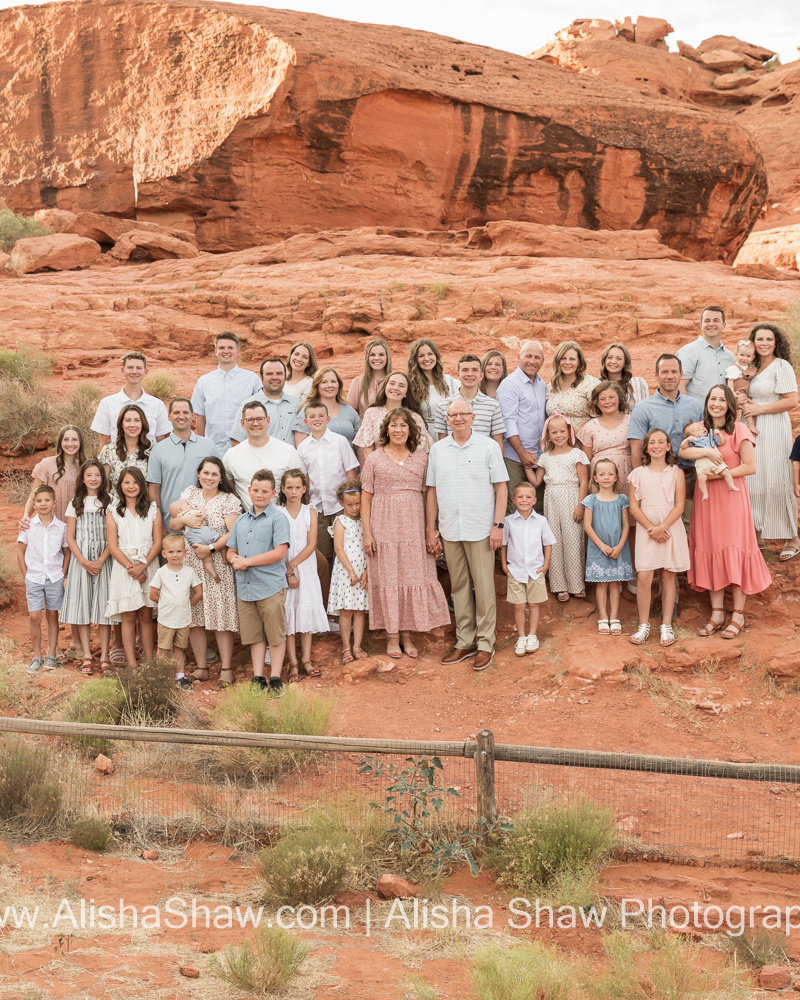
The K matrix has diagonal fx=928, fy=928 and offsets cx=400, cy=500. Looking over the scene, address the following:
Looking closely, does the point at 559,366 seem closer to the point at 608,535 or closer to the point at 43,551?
the point at 608,535

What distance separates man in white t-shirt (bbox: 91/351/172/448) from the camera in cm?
734

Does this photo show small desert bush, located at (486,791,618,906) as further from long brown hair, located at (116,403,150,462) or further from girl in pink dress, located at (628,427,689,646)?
long brown hair, located at (116,403,150,462)

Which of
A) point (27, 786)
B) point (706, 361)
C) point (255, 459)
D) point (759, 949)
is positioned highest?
point (706, 361)

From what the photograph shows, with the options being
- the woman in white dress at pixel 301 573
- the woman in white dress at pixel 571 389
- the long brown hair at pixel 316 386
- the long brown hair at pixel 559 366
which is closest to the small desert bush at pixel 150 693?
the woman in white dress at pixel 301 573

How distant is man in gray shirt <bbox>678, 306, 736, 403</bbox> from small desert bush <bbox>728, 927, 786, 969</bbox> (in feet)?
15.3

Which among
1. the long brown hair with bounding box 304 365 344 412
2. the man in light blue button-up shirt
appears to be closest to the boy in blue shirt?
the long brown hair with bounding box 304 365 344 412

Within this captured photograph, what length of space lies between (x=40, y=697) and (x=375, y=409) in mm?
3193

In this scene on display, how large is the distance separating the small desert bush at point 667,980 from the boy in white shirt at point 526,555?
3384mm

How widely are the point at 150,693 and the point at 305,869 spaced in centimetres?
237

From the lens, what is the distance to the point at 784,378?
→ 7105 millimetres

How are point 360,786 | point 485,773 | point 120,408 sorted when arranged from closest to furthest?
point 485,773 → point 360,786 → point 120,408

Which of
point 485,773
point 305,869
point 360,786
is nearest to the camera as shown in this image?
point 305,869

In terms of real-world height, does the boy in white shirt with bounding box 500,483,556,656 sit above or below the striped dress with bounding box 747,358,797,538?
below

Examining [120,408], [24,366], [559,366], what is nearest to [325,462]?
[120,408]
